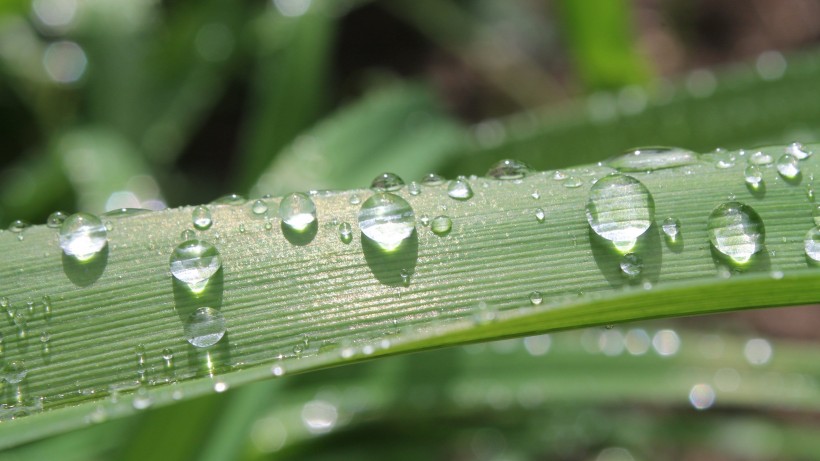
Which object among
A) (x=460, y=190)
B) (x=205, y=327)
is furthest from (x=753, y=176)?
(x=205, y=327)

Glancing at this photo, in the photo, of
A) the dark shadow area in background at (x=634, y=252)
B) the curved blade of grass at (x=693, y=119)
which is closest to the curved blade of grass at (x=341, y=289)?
the dark shadow area in background at (x=634, y=252)

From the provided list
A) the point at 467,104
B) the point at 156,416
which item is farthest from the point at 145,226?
the point at 467,104

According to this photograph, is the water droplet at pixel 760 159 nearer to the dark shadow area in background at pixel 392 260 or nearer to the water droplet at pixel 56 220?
the dark shadow area in background at pixel 392 260

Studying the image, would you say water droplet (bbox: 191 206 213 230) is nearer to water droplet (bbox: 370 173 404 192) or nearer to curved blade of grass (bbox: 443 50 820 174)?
water droplet (bbox: 370 173 404 192)

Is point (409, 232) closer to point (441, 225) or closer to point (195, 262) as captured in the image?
point (441, 225)

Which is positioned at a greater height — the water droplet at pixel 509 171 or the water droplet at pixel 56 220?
the water droplet at pixel 56 220

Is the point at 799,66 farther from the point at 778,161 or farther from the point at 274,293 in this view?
the point at 274,293

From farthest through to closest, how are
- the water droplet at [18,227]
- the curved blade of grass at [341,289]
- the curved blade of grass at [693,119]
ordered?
the curved blade of grass at [693,119] → the water droplet at [18,227] → the curved blade of grass at [341,289]

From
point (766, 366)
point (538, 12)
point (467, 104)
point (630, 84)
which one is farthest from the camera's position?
point (538, 12)
